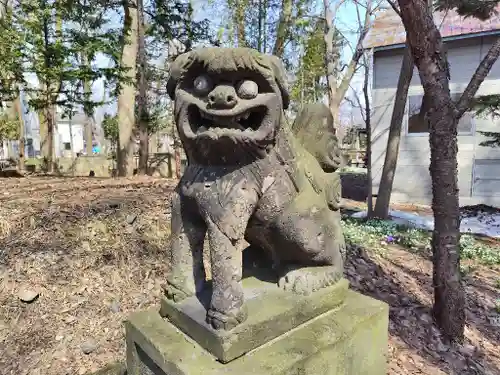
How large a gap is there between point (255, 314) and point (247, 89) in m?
0.89

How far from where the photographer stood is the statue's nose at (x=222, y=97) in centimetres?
130

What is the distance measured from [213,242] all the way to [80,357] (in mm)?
1879

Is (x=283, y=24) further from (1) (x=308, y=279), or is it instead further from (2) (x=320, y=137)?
(1) (x=308, y=279)

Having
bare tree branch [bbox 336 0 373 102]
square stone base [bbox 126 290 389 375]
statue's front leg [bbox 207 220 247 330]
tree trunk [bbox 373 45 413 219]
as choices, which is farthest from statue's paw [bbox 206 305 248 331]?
bare tree branch [bbox 336 0 373 102]

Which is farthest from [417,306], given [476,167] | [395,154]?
[476,167]

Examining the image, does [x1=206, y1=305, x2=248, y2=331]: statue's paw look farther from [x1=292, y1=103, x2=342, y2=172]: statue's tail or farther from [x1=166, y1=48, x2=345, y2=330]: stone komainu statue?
[x1=292, y1=103, x2=342, y2=172]: statue's tail

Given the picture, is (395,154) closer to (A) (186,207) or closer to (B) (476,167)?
(B) (476,167)

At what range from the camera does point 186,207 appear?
158cm

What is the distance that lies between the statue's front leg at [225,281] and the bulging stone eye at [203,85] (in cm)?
50

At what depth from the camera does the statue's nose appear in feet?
4.26

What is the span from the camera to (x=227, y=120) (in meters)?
1.35

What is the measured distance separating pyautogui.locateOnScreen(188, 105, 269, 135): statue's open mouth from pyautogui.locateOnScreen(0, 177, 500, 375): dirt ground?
1944 millimetres

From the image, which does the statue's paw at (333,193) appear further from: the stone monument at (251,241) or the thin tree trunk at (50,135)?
the thin tree trunk at (50,135)

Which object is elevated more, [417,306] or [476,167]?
[476,167]
